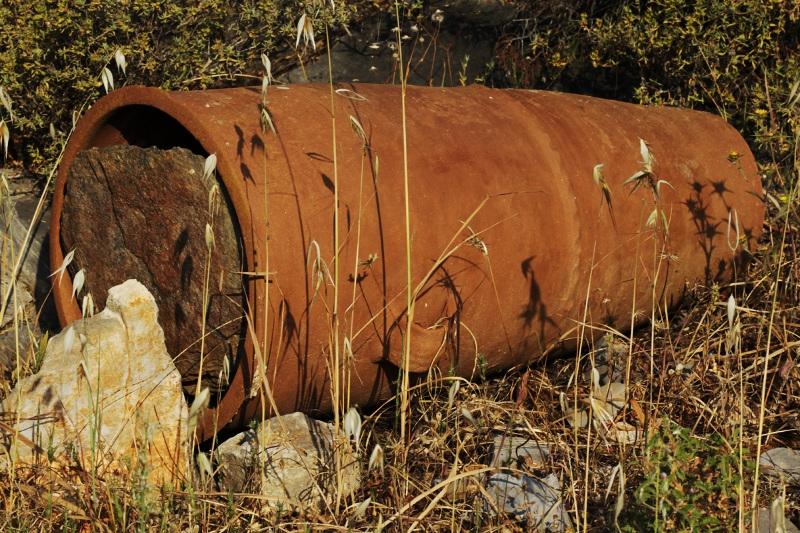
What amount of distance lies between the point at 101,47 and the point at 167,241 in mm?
1292

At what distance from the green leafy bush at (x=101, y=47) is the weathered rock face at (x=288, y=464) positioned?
1.38 m

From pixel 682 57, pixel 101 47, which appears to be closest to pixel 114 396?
pixel 101 47

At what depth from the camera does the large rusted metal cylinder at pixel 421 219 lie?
7.50 ft

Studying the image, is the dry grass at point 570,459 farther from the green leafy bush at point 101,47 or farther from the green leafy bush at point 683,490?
the green leafy bush at point 101,47

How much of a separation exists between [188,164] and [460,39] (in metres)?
2.25

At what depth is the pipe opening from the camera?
2.38m

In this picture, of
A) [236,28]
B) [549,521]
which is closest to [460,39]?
[236,28]

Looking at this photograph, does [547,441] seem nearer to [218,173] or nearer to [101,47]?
[218,173]

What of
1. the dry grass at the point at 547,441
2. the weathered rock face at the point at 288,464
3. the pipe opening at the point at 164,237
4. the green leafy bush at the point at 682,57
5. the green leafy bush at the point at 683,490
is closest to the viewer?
the green leafy bush at the point at 683,490

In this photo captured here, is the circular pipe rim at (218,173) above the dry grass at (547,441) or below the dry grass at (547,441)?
above

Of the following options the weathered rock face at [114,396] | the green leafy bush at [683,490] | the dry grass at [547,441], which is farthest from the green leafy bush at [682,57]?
the weathered rock face at [114,396]

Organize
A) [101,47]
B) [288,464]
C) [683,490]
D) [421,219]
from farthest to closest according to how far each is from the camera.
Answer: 1. [101,47]
2. [421,219]
3. [288,464]
4. [683,490]

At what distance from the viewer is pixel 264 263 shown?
224 centimetres

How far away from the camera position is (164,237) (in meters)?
2.46
